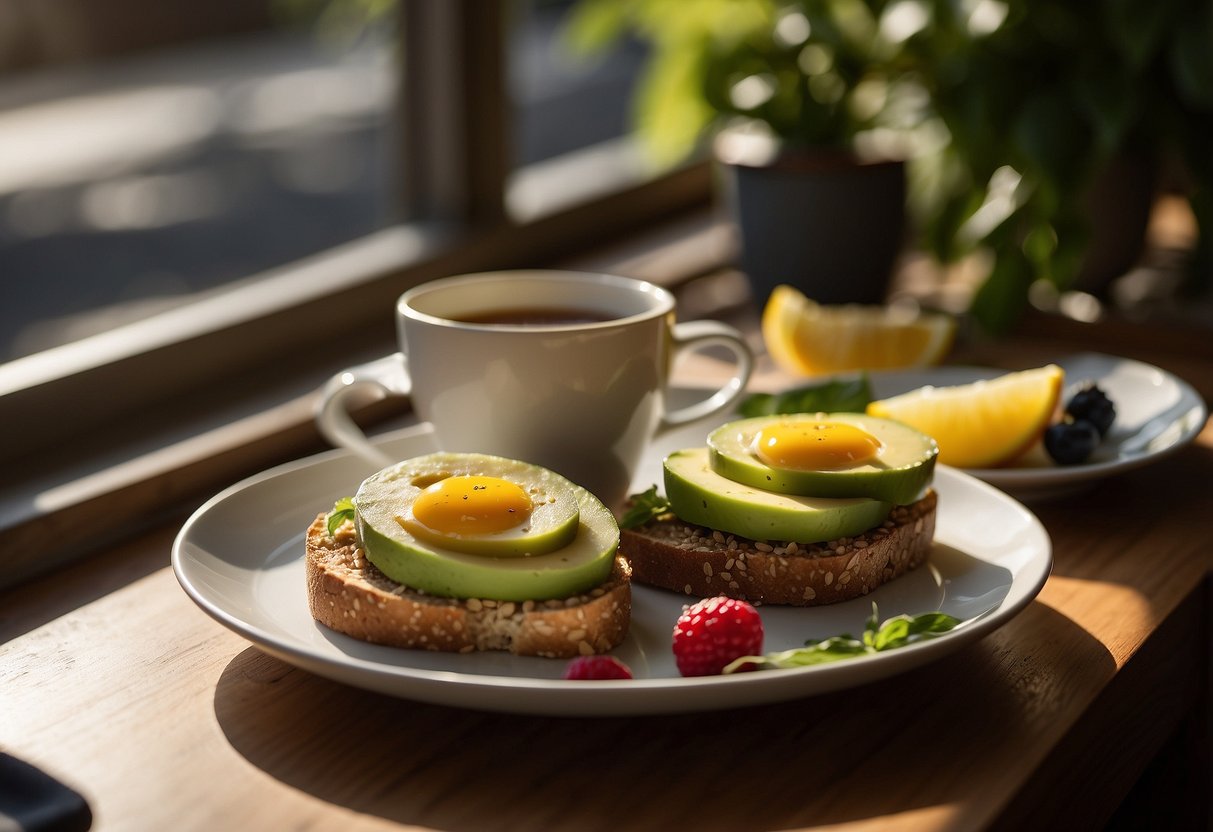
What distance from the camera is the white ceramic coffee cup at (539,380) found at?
91 cm

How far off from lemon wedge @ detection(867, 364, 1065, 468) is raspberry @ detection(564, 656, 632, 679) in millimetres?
449

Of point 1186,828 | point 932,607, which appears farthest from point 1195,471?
point 932,607

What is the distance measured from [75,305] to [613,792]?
340 cm

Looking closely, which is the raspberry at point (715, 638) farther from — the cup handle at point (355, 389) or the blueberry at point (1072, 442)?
the blueberry at point (1072, 442)

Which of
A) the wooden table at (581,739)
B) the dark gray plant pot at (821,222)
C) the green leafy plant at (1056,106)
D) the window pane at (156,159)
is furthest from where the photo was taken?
the window pane at (156,159)

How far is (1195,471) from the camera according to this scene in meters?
1.17

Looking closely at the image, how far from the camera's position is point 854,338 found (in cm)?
136

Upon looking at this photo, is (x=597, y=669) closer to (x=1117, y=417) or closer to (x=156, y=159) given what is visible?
(x=1117, y=417)

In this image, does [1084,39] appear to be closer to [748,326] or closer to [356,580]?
[748,326]

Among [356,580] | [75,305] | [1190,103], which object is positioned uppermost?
[1190,103]

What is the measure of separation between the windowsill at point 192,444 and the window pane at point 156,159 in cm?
145

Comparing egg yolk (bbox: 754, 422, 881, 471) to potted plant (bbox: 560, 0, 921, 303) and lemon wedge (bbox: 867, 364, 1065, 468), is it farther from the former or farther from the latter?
potted plant (bbox: 560, 0, 921, 303)

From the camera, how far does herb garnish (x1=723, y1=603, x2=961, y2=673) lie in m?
0.71

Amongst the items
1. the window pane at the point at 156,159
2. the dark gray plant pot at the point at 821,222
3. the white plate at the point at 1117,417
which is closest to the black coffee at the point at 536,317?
the white plate at the point at 1117,417
